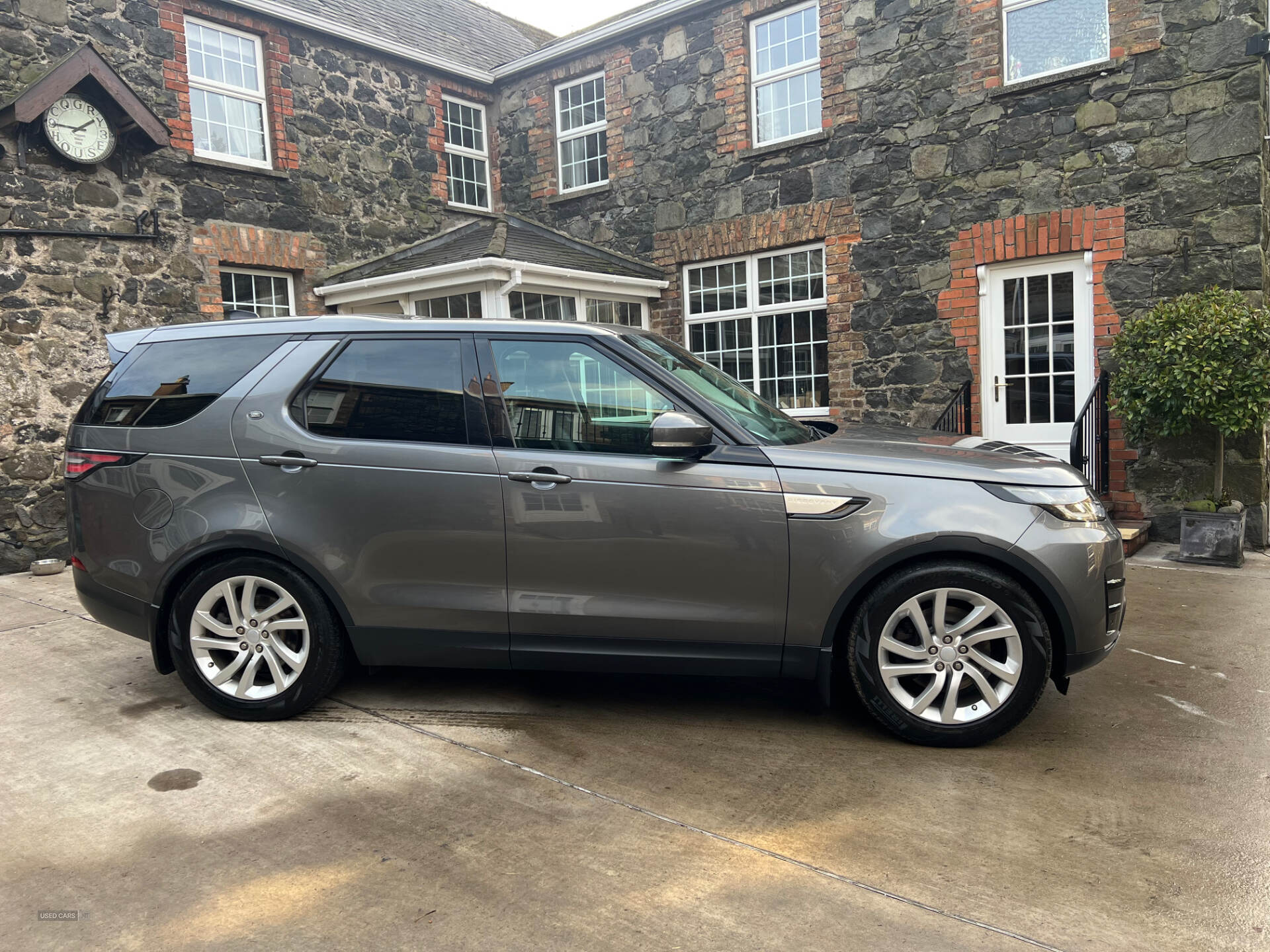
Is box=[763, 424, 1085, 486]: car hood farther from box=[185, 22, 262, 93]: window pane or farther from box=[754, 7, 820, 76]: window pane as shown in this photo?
box=[185, 22, 262, 93]: window pane

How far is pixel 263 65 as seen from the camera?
1041 cm

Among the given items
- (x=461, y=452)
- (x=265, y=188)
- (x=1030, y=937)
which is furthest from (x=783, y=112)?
(x=1030, y=937)

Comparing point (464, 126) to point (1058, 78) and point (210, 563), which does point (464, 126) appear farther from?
point (210, 563)

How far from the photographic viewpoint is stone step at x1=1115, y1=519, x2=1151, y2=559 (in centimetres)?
766

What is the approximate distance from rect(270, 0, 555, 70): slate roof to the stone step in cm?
993

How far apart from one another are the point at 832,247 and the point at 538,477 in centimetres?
720

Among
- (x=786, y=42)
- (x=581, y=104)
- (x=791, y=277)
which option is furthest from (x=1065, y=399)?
(x=581, y=104)

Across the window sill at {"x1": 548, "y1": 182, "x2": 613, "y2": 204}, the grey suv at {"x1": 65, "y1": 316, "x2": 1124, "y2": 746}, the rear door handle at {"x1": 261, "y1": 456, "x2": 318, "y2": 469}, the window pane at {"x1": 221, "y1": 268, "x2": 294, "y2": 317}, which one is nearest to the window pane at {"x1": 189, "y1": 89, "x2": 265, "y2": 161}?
the window pane at {"x1": 221, "y1": 268, "x2": 294, "y2": 317}

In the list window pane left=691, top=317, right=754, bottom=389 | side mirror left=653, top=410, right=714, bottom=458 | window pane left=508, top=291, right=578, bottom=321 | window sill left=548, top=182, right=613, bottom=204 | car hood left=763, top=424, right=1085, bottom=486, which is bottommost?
car hood left=763, top=424, right=1085, bottom=486

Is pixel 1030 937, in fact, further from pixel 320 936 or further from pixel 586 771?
pixel 320 936

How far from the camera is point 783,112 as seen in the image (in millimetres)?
10406

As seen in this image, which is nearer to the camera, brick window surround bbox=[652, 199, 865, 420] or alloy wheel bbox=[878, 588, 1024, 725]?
alloy wheel bbox=[878, 588, 1024, 725]

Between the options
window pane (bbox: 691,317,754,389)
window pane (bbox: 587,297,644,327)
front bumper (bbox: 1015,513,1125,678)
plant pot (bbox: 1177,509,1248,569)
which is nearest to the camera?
front bumper (bbox: 1015,513,1125,678)

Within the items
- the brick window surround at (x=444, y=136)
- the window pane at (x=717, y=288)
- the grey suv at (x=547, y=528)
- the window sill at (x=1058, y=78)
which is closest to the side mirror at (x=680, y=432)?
the grey suv at (x=547, y=528)
